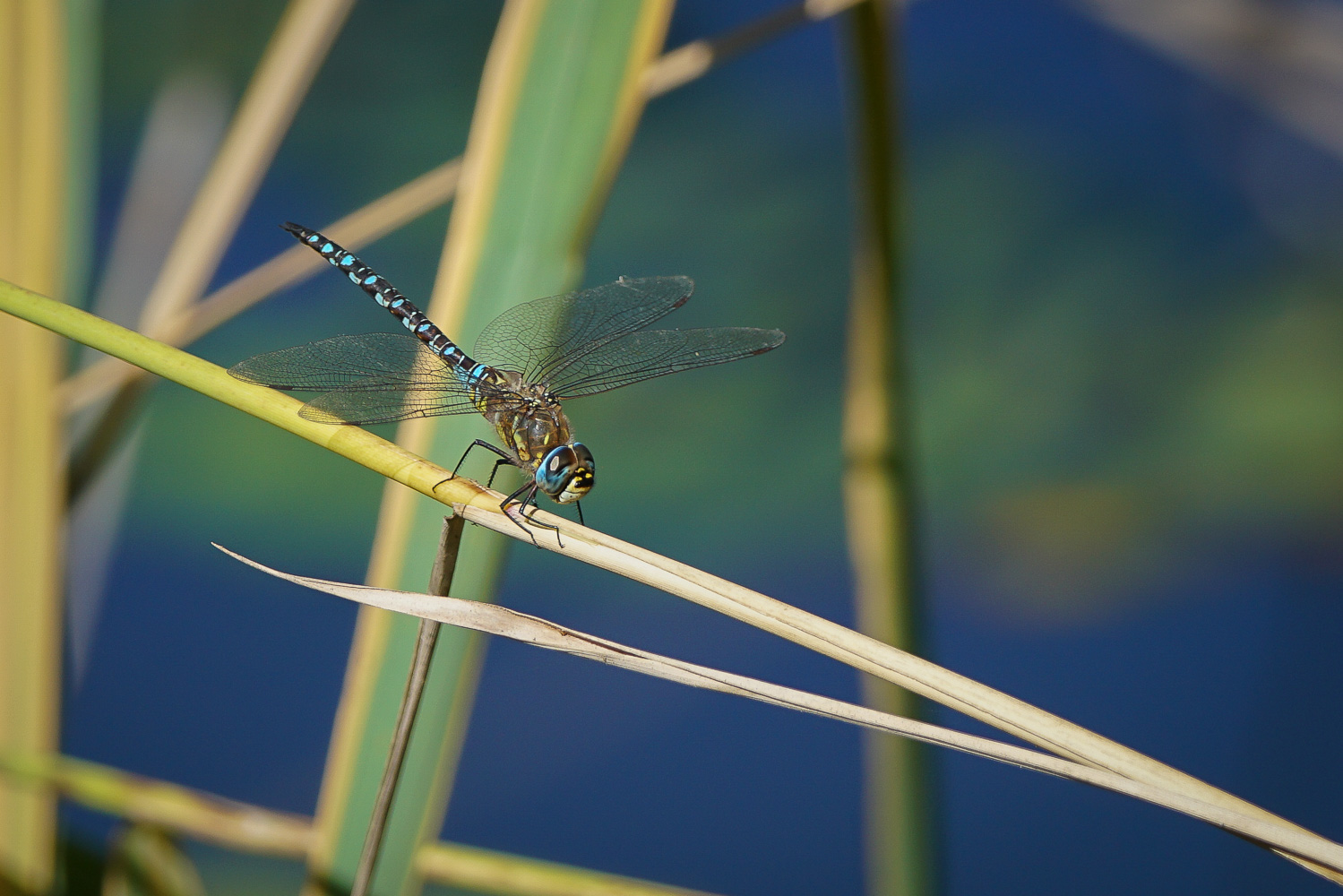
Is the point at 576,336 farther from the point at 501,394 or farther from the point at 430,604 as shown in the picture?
the point at 430,604

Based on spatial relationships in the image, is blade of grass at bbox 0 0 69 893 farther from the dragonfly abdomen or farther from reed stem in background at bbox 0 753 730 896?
the dragonfly abdomen

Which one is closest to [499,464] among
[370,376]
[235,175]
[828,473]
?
[370,376]

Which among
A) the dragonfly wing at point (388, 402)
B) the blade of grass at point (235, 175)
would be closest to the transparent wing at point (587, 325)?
the dragonfly wing at point (388, 402)

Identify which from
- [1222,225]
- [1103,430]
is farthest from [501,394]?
[1222,225]

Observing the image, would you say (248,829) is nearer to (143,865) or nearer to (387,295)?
(143,865)

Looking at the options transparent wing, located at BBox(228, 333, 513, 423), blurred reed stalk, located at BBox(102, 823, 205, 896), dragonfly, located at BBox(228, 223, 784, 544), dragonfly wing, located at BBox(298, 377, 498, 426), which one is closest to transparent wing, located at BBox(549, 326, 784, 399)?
dragonfly, located at BBox(228, 223, 784, 544)

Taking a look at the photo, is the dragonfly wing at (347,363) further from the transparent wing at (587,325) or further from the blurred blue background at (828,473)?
the blurred blue background at (828,473)

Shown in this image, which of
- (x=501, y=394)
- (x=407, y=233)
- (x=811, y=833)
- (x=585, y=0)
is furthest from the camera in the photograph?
(x=407, y=233)
